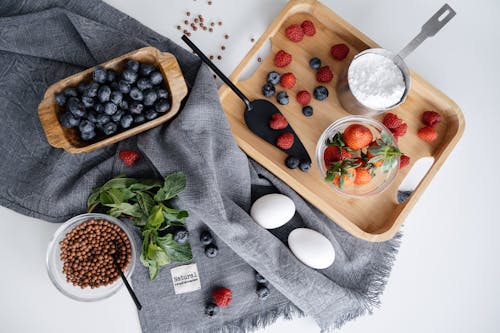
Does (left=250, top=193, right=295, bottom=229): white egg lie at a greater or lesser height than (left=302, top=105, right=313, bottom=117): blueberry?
lesser

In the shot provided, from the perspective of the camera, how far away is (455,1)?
142 centimetres

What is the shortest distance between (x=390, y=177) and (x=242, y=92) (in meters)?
0.54

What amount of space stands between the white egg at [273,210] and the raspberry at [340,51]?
0.49m

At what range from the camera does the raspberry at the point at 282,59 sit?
49.1 inches

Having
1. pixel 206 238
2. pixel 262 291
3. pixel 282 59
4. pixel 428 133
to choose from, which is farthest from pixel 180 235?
pixel 428 133

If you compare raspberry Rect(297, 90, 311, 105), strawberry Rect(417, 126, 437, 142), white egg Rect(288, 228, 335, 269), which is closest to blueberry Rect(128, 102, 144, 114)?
raspberry Rect(297, 90, 311, 105)

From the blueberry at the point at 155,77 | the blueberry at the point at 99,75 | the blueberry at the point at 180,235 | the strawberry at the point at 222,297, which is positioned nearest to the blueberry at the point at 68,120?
the blueberry at the point at 99,75

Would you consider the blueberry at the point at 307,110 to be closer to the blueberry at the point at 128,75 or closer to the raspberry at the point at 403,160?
the raspberry at the point at 403,160

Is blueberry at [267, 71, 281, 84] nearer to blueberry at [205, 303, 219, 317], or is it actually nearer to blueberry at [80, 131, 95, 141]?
blueberry at [80, 131, 95, 141]

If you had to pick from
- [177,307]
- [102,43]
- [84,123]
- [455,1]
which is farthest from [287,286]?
[455,1]

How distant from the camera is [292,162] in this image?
4.01 ft

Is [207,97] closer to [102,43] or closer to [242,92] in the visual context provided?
[242,92]

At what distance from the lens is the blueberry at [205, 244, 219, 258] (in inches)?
48.7

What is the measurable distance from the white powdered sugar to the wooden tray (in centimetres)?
10
